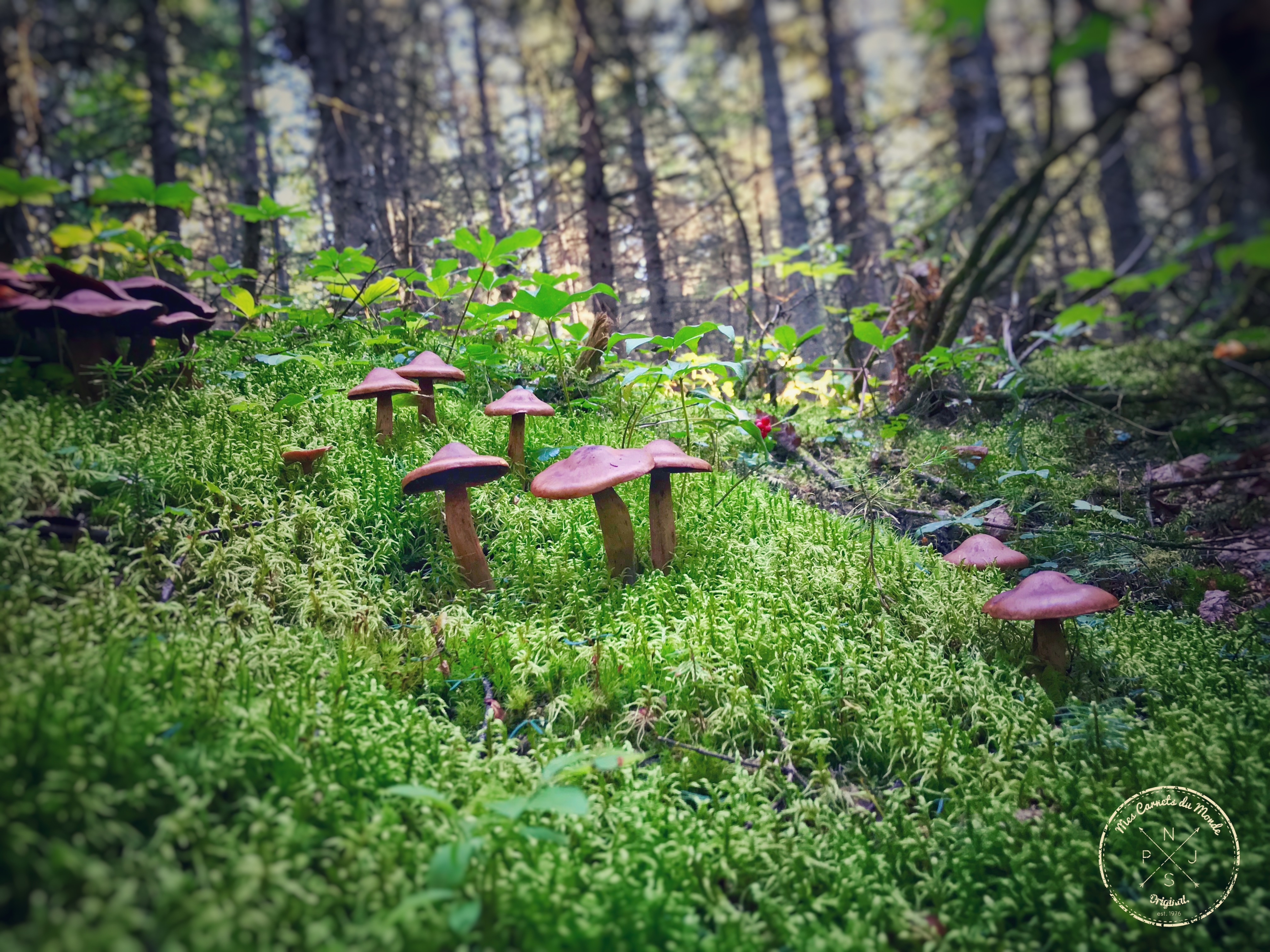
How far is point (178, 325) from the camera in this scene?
286cm

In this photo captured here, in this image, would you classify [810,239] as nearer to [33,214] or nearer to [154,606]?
[33,214]

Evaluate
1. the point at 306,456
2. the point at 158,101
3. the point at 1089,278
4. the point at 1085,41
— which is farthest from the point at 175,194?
the point at 158,101

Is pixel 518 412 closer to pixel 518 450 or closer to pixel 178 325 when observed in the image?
pixel 518 450

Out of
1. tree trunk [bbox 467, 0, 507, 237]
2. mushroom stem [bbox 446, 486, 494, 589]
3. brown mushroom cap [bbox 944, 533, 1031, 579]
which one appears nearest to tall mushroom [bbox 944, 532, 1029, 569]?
brown mushroom cap [bbox 944, 533, 1031, 579]

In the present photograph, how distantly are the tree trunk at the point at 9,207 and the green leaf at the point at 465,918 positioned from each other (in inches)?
132

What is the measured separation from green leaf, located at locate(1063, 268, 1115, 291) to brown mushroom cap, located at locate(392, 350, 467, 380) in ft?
9.32

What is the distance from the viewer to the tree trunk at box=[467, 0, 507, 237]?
10656 millimetres

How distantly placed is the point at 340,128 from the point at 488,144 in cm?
1250

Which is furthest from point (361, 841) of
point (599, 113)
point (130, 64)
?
point (130, 64)

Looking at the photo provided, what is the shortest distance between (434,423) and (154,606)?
189 cm

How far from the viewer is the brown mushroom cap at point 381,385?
2.97 meters

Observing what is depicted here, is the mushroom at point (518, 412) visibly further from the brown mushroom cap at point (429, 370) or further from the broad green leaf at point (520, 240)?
the broad green leaf at point (520, 240)

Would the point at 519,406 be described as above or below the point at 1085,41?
below

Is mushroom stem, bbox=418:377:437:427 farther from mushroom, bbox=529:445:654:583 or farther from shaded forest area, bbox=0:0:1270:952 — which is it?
mushroom, bbox=529:445:654:583
